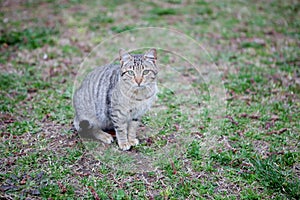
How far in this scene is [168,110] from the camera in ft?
17.1

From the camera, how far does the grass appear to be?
12.4 ft

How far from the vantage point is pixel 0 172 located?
3885mm

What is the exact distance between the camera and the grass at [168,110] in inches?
149

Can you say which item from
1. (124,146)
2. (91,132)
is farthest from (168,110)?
(91,132)

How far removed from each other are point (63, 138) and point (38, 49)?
9.65ft

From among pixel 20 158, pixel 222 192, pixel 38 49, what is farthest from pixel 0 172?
pixel 38 49

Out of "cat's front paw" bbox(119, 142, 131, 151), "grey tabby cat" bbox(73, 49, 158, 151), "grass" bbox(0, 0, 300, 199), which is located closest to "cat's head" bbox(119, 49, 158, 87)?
"grey tabby cat" bbox(73, 49, 158, 151)

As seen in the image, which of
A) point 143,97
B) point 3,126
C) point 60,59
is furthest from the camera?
point 60,59

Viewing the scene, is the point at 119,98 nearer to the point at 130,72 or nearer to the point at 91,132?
the point at 130,72

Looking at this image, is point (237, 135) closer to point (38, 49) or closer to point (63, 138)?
point (63, 138)


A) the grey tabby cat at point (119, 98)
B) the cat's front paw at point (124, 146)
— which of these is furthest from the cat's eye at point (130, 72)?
the cat's front paw at point (124, 146)

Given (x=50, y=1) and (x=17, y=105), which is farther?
(x=50, y=1)

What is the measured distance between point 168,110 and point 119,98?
51.5 inches

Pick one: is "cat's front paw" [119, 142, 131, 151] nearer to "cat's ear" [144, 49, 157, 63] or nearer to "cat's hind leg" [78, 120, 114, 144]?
"cat's hind leg" [78, 120, 114, 144]
